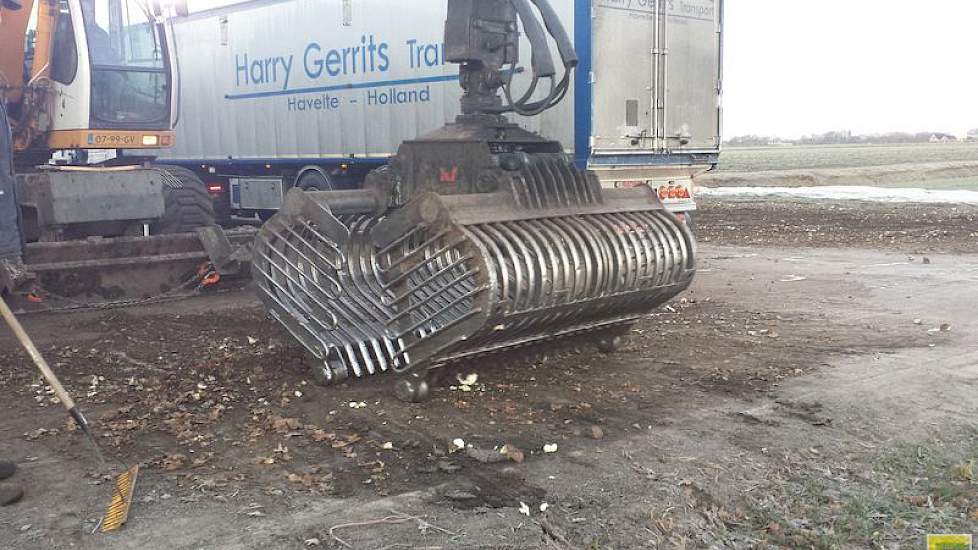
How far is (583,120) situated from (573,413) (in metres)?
5.90

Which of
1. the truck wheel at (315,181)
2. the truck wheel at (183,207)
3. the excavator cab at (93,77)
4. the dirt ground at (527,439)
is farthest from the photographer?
the truck wheel at (315,181)

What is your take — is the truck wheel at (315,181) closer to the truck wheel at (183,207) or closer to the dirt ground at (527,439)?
the truck wheel at (183,207)

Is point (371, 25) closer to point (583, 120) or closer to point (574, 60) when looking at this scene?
point (583, 120)

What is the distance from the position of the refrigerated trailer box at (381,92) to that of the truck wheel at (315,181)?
23 millimetres

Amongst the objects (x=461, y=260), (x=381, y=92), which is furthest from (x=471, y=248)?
(x=381, y=92)

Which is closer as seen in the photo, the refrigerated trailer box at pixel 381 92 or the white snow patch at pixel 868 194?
the refrigerated trailer box at pixel 381 92

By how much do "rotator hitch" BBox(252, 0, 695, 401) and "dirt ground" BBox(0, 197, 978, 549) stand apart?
1.23ft

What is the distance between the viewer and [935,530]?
4199 millimetres

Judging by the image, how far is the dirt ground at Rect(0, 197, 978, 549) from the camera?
425 cm

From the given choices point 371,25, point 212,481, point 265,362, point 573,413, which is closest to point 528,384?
point 573,413

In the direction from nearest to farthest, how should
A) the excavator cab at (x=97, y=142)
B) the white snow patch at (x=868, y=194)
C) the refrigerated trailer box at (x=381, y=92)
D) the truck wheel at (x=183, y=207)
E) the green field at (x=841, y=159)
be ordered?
the excavator cab at (x=97, y=142) < the truck wheel at (x=183, y=207) < the refrigerated trailer box at (x=381, y=92) < the white snow patch at (x=868, y=194) < the green field at (x=841, y=159)

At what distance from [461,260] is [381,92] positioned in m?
8.28

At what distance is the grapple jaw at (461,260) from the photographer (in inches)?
234

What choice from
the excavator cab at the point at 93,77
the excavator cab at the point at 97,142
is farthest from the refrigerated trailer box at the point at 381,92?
the excavator cab at the point at 97,142
